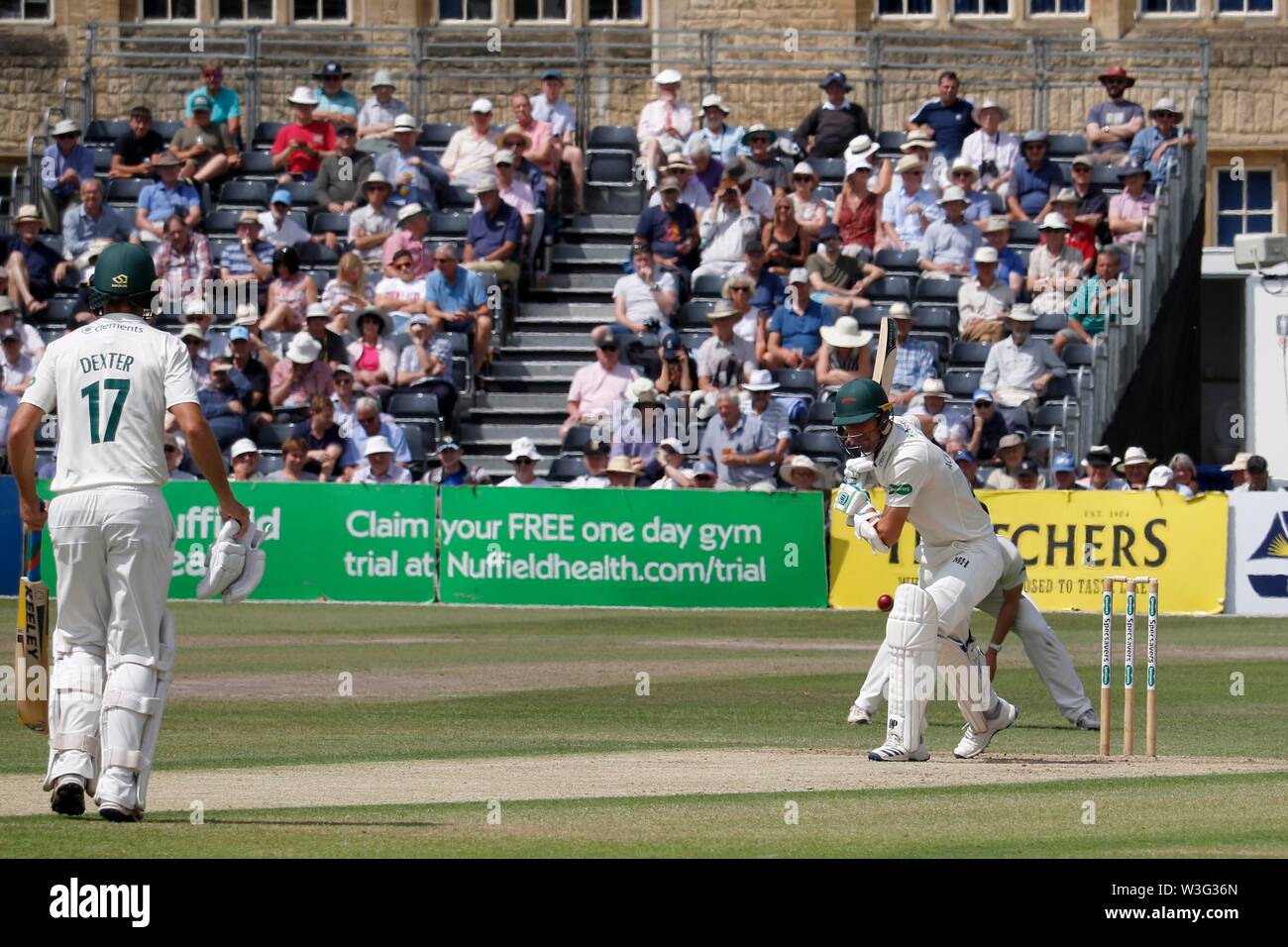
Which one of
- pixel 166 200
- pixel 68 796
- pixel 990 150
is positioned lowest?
pixel 68 796

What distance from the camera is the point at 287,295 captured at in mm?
26922

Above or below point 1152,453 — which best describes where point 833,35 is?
above

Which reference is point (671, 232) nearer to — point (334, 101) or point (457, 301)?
point (457, 301)

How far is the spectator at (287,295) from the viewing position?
1051 inches

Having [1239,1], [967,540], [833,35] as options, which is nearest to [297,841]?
[967,540]

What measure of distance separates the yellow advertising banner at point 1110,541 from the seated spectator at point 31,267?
10866 millimetres

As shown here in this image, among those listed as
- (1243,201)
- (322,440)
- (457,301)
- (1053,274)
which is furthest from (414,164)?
(1243,201)

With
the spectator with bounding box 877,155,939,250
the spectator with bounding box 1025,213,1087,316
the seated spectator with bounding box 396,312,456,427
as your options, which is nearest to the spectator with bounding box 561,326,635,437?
the seated spectator with bounding box 396,312,456,427

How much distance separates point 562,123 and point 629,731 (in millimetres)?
17424

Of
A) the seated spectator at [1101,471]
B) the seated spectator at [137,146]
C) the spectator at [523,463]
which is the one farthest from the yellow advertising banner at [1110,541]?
the seated spectator at [137,146]

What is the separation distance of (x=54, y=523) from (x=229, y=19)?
26.4 m

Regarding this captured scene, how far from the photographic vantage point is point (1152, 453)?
28.0 m

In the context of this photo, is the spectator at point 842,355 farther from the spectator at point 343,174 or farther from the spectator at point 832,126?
the spectator at point 343,174
